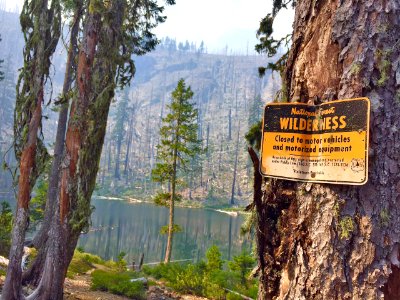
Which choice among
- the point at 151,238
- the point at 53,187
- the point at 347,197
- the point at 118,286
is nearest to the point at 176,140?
the point at 53,187

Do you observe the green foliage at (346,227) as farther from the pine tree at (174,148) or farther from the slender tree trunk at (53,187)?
the pine tree at (174,148)

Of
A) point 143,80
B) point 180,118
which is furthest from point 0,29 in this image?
point 180,118

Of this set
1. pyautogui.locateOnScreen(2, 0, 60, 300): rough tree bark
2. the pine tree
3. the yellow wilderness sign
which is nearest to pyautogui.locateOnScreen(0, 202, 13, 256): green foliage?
pyautogui.locateOnScreen(2, 0, 60, 300): rough tree bark

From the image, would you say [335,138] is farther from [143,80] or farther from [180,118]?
[143,80]

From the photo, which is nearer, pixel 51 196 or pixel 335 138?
pixel 335 138

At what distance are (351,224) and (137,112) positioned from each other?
135m

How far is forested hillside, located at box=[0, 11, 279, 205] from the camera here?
69250 millimetres

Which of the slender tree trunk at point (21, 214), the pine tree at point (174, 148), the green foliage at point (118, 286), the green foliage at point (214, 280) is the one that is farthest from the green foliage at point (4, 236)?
the pine tree at point (174, 148)

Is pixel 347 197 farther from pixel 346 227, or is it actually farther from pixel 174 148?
pixel 174 148

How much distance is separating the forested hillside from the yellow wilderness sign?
15.1ft

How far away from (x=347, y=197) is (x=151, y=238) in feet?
92.3

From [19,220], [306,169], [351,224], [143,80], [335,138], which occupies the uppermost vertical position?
[143,80]

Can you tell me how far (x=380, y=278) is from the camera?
4.35 feet

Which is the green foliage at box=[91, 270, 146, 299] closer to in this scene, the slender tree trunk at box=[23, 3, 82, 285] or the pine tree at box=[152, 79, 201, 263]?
the slender tree trunk at box=[23, 3, 82, 285]
